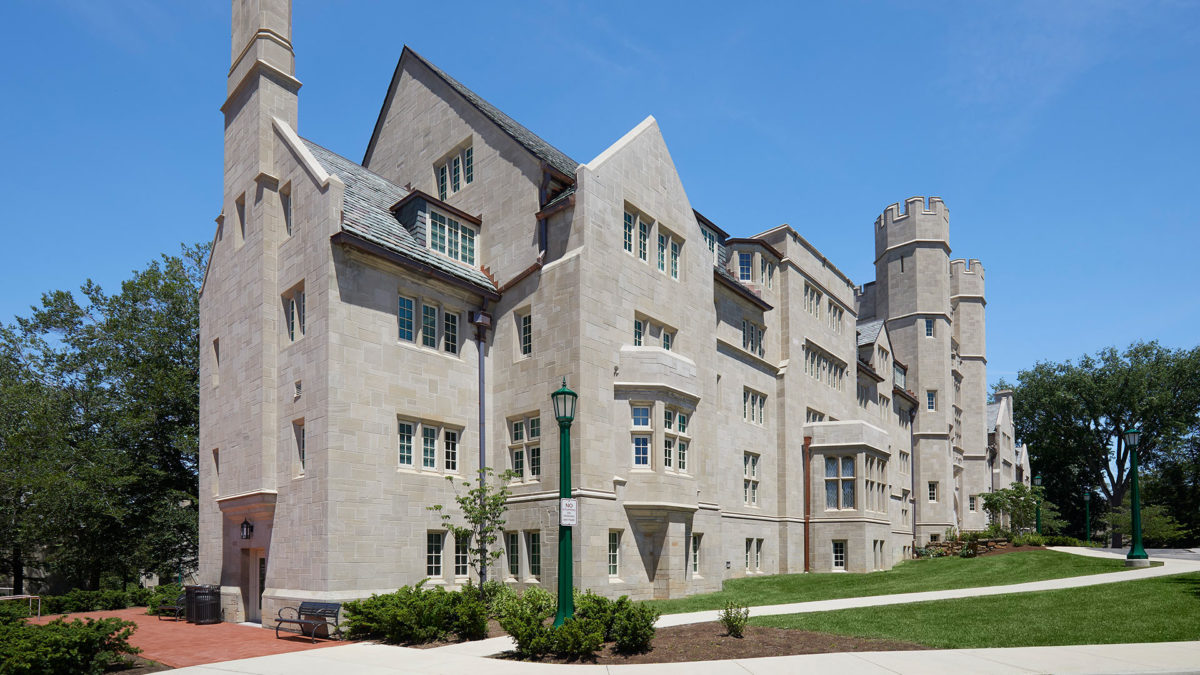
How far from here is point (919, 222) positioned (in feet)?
182

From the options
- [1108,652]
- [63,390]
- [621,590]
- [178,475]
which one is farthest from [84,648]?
[63,390]

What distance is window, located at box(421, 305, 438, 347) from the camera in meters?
24.5

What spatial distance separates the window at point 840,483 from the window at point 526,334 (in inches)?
784

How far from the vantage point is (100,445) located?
124ft

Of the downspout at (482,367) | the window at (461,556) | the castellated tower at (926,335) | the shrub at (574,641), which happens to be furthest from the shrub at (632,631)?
the castellated tower at (926,335)

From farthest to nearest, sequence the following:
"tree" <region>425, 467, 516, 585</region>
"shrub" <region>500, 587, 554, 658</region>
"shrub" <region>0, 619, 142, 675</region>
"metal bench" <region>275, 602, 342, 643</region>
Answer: "tree" <region>425, 467, 516, 585</region>, "metal bench" <region>275, 602, 342, 643</region>, "shrub" <region>500, 587, 554, 658</region>, "shrub" <region>0, 619, 142, 675</region>

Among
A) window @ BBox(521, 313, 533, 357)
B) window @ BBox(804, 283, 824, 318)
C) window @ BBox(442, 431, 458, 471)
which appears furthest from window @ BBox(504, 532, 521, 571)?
window @ BBox(804, 283, 824, 318)

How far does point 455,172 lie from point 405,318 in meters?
8.44

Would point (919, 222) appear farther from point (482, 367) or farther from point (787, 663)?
point (787, 663)

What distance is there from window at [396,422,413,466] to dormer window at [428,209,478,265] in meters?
6.22

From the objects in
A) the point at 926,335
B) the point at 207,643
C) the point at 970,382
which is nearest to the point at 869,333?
the point at 926,335

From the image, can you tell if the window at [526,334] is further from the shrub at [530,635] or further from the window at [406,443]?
the shrub at [530,635]

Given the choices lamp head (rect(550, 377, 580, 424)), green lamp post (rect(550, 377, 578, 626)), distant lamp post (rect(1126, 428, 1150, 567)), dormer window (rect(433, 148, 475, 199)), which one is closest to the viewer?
green lamp post (rect(550, 377, 578, 626))

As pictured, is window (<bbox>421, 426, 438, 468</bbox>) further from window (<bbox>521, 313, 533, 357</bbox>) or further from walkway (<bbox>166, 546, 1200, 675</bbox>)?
walkway (<bbox>166, 546, 1200, 675</bbox>)
